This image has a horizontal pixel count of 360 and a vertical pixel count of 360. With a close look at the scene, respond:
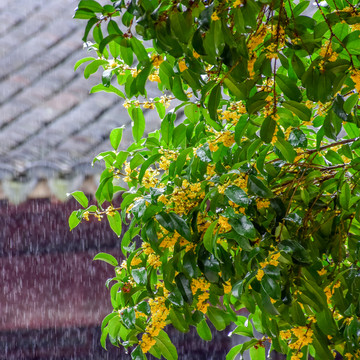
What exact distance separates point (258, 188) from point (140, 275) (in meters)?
0.33

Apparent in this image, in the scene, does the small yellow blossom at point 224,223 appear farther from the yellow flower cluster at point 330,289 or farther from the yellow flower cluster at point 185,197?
the yellow flower cluster at point 330,289

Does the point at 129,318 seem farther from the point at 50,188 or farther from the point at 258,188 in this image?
the point at 50,188

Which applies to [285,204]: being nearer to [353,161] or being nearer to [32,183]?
[353,161]

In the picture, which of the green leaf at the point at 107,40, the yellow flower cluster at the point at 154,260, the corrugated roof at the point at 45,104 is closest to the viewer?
the green leaf at the point at 107,40

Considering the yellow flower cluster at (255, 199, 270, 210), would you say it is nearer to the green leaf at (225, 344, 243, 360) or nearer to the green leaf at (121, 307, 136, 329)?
the green leaf at (121, 307, 136, 329)

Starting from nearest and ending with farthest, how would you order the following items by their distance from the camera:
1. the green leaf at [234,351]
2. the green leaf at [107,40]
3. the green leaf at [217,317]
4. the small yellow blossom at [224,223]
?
1. the green leaf at [107,40]
2. the small yellow blossom at [224,223]
3. the green leaf at [217,317]
4. the green leaf at [234,351]

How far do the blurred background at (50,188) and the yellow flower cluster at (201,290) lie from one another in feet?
3.38

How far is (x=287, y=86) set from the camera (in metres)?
1.15

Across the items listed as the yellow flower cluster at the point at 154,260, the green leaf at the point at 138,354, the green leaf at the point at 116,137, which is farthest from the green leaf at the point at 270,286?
the green leaf at the point at 116,137

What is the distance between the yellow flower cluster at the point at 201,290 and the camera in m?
1.33

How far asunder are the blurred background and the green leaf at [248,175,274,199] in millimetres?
1186

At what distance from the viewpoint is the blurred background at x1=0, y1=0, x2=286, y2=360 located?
2377mm

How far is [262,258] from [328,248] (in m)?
0.34

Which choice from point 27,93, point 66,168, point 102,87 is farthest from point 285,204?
point 27,93
